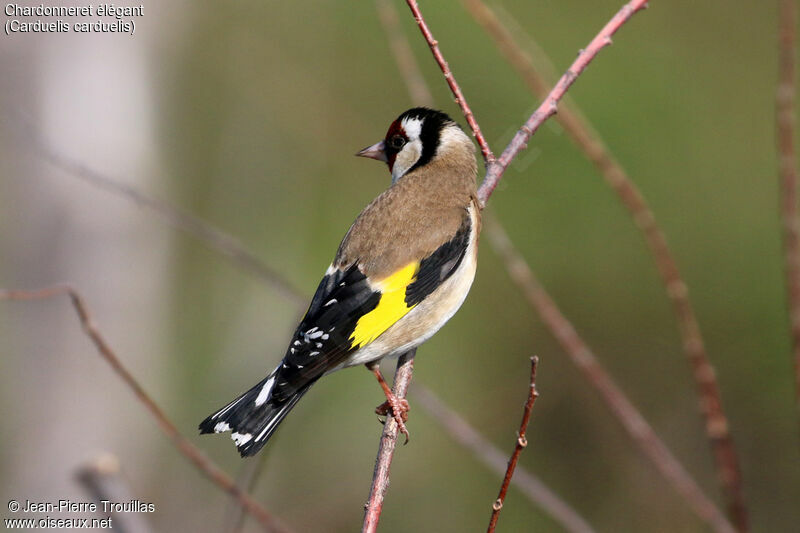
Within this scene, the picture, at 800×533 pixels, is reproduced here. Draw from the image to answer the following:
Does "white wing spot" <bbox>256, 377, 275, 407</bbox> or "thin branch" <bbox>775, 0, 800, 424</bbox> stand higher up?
"thin branch" <bbox>775, 0, 800, 424</bbox>

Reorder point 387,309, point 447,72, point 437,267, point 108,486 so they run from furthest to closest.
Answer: point 437,267 → point 387,309 → point 447,72 → point 108,486

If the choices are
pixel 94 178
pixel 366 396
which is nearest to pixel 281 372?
pixel 94 178

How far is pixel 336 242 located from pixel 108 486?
700 cm

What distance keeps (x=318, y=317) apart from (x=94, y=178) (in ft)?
2.90

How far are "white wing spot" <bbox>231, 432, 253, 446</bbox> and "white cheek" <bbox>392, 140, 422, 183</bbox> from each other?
1403 millimetres

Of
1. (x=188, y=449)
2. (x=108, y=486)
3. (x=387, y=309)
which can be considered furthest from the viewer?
(x=387, y=309)

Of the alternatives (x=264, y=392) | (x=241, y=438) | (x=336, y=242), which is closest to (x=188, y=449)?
(x=241, y=438)

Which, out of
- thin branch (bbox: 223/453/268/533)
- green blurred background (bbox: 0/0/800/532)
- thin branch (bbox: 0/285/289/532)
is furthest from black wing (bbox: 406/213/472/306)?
green blurred background (bbox: 0/0/800/532)

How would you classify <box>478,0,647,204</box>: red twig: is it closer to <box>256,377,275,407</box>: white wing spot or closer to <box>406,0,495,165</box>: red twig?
<box>406,0,495,165</box>: red twig

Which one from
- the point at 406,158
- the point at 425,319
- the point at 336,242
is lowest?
the point at 336,242

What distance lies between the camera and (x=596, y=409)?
757 cm

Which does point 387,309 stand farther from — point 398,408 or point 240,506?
point 240,506

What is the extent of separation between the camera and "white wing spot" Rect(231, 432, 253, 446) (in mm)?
2900

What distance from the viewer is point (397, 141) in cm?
400
